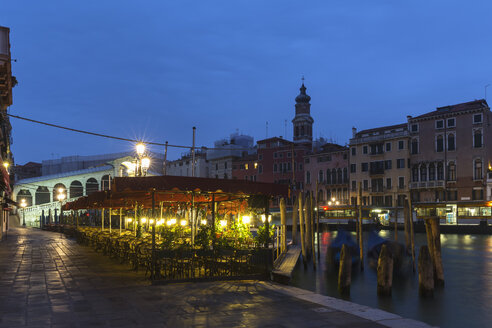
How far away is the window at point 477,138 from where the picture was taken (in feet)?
169

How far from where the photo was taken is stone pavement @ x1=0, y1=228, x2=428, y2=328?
705 centimetres

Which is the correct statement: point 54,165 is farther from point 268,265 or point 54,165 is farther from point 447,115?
point 268,265

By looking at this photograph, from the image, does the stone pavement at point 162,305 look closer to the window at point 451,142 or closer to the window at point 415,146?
the window at point 451,142

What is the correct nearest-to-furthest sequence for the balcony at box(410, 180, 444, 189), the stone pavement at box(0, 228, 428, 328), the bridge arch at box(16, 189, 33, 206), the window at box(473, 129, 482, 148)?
the stone pavement at box(0, 228, 428, 328)
the window at box(473, 129, 482, 148)
the balcony at box(410, 180, 444, 189)
the bridge arch at box(16, 189, 33, 206)

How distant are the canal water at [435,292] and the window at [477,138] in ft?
100

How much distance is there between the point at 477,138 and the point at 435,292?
42.7m

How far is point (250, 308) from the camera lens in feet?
26.3

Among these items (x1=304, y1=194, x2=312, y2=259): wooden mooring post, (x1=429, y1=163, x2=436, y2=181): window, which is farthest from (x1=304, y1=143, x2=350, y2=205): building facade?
(x1=304, y1=194, x2=312, y2=259): wooden mooring post

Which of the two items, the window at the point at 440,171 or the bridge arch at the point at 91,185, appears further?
the bridge arch at the point at 91,185

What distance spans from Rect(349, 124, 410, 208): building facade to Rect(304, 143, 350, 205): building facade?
1243mm

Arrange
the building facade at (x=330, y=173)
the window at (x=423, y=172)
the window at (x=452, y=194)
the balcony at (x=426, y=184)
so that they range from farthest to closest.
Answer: the building facade at (x=330, y=173), the window at (x=423, y=172), the balcony at (x=426, y=184), the window at (x=452, y=194)

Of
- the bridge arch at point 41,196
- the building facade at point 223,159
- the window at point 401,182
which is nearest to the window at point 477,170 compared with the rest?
the window at point 401,182

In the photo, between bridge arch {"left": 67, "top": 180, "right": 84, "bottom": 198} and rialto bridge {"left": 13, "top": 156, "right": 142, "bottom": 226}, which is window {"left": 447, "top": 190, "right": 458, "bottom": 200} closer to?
rialto bridge {"left": 13, "top": 156, "right": 142, "bottom": 226}

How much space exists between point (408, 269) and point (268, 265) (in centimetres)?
1063
